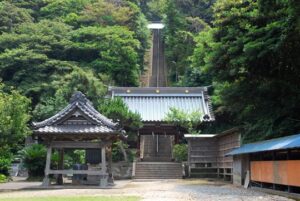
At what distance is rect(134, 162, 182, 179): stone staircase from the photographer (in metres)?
29.7

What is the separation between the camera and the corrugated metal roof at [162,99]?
37656 mm


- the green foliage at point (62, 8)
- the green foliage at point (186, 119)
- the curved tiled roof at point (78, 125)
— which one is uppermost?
the green foliage at point (62, 8)

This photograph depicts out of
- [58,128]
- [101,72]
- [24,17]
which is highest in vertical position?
[24,17]

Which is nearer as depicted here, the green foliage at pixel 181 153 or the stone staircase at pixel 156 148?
the green foliage at pixel 181 153

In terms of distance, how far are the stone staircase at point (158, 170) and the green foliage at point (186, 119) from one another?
3.45 meters

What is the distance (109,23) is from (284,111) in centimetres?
3995

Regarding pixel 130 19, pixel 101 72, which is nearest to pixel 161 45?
pixel 130 19

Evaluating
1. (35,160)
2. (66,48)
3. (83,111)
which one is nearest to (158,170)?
(35,160)

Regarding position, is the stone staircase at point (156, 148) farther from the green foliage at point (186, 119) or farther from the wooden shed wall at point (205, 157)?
the wooden shed wall at point (205, 157)

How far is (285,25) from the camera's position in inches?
640

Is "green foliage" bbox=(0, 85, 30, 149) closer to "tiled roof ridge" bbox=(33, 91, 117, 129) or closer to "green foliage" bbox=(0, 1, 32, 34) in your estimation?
"tiled roof ridge" bbox=(33, 91, 117, 129)

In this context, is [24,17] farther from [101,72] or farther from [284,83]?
[284,83]

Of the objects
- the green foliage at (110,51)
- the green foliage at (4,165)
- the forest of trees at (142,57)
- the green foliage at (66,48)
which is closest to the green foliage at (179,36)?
the forest of trees at (142,57)

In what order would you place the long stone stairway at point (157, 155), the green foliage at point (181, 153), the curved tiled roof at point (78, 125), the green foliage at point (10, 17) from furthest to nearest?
the green foliage at point (10, 17) < the green foliage at point (181, 153) < the long stone stairway at point (157, 155) < the curved tiled roof at point (78, 125)
